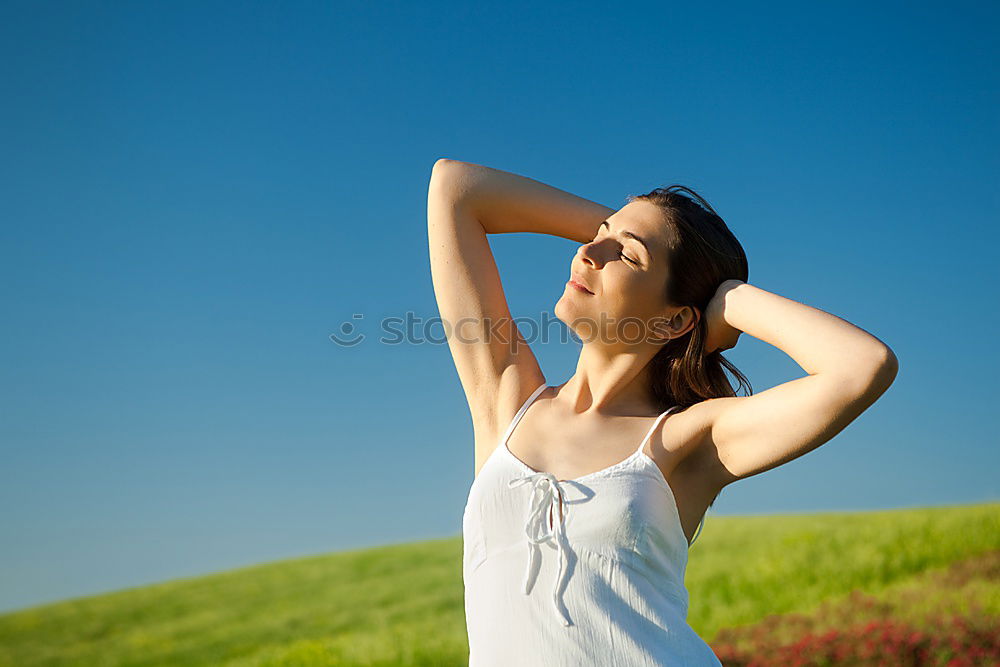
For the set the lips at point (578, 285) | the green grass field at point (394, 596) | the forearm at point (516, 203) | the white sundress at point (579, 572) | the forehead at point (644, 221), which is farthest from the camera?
the green grass field at point (394, 596)

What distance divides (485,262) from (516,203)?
237mm

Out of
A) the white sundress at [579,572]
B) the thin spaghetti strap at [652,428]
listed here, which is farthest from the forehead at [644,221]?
Result: the white sundress at [579,572]

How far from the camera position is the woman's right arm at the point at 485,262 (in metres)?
2.57

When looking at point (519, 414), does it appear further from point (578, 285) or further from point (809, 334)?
point (809, 334)

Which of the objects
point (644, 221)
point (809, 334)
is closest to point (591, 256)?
point (644, 221)

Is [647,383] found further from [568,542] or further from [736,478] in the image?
[568,542]

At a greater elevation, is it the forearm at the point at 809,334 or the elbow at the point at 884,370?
the forearm at the point at 809,334

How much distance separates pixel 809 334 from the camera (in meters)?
2.19

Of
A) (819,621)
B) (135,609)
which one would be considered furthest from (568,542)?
(135,609)

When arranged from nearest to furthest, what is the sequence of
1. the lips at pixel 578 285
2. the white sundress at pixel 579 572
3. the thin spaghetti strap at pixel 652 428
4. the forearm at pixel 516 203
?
1. the white sundress at pixel 579 572
2. the thin spaghetti strap at pixel 652 428
3. the lips at pixel 578 285
4. the forearm at pixel 516 203

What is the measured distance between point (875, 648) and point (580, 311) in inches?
225

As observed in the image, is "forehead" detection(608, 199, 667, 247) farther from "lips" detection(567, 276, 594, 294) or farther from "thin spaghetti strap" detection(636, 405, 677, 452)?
"thin spaghetti strap" detection(636, 405, 677, 452)


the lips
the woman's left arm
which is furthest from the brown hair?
the lips

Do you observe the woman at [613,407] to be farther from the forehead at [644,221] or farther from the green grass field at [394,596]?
the green grass field at [394,596]
